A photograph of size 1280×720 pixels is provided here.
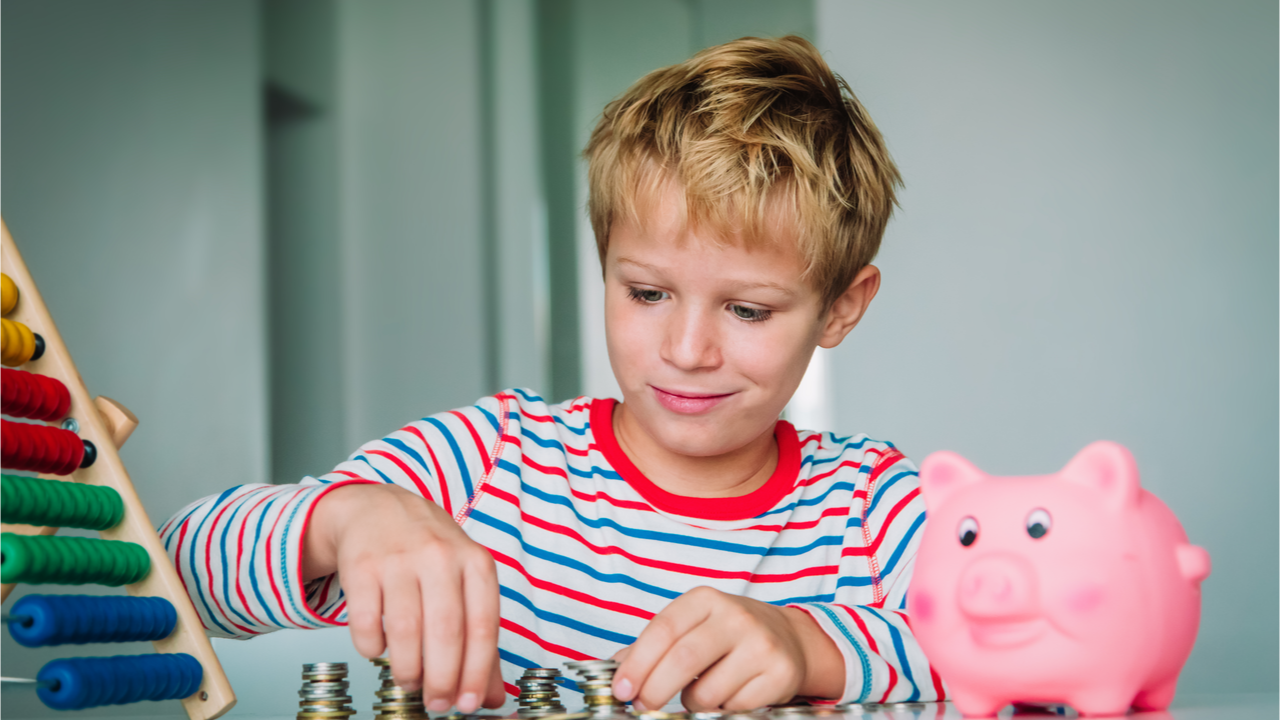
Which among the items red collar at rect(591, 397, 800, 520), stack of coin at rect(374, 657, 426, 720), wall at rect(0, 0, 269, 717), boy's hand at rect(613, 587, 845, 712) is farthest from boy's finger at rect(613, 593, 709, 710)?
wall at rect(0, 0, 269, 717)

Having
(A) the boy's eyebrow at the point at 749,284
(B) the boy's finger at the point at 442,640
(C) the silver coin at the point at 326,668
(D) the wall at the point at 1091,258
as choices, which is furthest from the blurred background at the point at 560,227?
(B) the boy's finger at the point at 442,640

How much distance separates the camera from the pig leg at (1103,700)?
55cm

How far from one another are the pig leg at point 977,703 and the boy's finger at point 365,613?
0.32 m

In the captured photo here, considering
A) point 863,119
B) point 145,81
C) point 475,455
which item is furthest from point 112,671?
point 145,81

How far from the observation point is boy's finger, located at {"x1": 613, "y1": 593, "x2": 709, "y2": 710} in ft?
2.10

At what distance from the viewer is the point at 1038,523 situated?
554 mm

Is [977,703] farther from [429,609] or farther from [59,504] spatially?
[59,504]

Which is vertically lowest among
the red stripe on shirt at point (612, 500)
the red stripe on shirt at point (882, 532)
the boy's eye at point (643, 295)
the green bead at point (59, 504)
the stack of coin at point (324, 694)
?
the red stripe on shirt at point (882, 532)

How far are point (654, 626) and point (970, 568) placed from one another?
0.20m

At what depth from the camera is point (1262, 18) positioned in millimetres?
2158

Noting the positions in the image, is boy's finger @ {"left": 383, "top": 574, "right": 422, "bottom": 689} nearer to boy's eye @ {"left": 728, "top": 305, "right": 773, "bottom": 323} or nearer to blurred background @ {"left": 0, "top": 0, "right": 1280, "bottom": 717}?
boy's eye @ {"left": 728, "top": 305, "right": 773, "bottom": 323}

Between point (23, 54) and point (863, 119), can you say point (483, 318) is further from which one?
point (863, 119)

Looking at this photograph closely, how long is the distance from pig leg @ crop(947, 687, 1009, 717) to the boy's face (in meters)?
0.46

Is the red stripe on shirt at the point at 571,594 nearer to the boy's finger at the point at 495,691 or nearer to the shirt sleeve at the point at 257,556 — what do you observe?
the shirt sleeve at the point at 257,556
